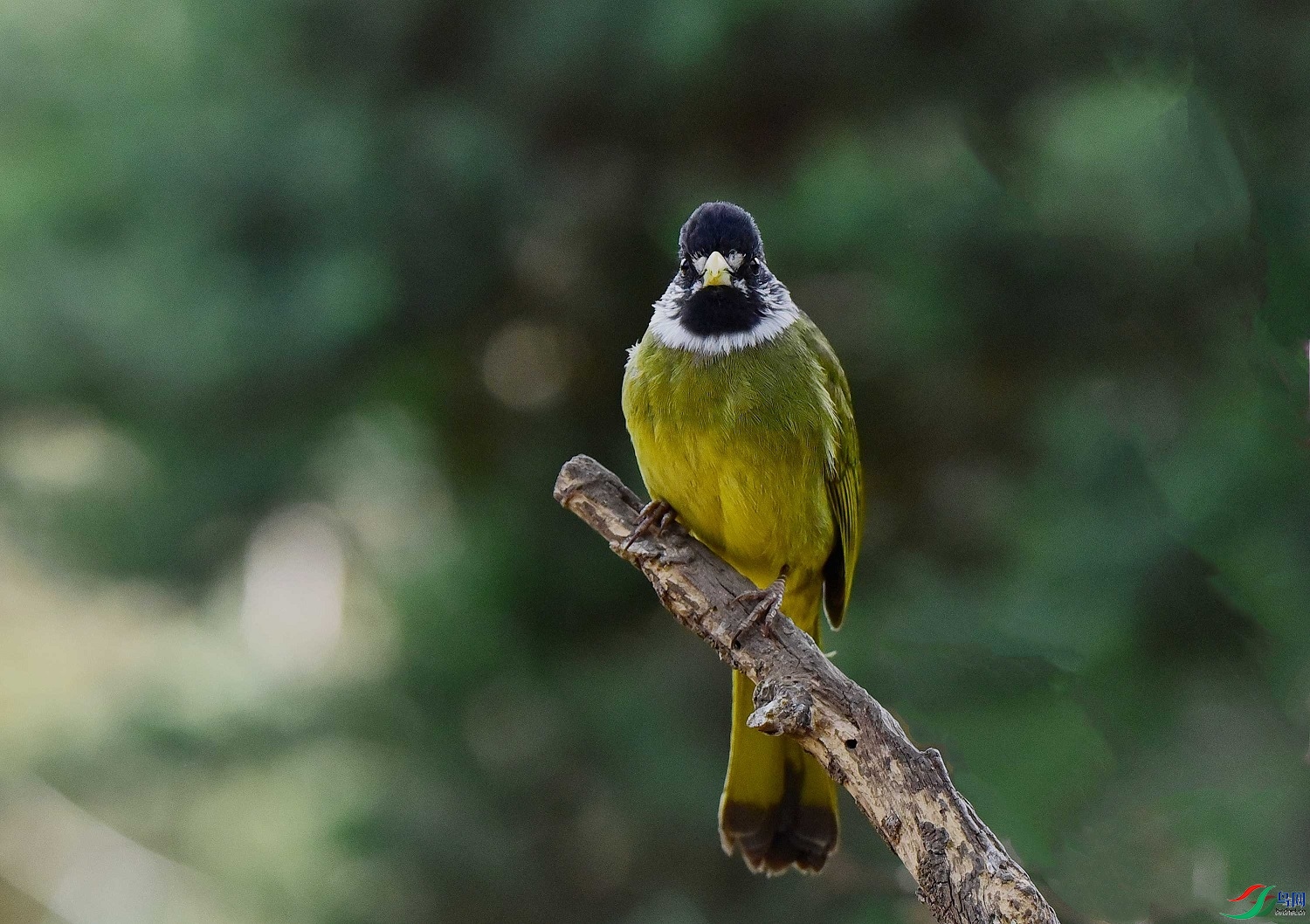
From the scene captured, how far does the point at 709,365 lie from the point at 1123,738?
4.82 ft

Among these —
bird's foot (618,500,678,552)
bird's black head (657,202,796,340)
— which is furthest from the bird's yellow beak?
bird's foot (618,500,678,552)

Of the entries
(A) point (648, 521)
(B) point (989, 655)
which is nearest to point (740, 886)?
(B) point (989, 655)

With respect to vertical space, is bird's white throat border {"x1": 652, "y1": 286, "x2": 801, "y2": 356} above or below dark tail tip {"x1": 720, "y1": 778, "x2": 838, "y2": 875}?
above

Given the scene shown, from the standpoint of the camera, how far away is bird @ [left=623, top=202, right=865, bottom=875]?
2092mm

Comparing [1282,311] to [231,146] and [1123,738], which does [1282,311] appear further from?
[231,146]

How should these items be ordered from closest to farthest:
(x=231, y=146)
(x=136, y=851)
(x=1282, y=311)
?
(x=1282, y=311), (x=231, y=146), (x=136, y=851)

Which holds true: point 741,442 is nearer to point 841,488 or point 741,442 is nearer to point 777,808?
point 841,488

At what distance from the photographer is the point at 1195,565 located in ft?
9.82

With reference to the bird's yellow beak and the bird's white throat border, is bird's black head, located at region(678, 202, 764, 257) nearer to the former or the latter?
the bird's yellow beak

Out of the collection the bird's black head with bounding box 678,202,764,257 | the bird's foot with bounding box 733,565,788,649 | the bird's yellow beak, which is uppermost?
the bird's black head with bounding box 678,202,764,257
